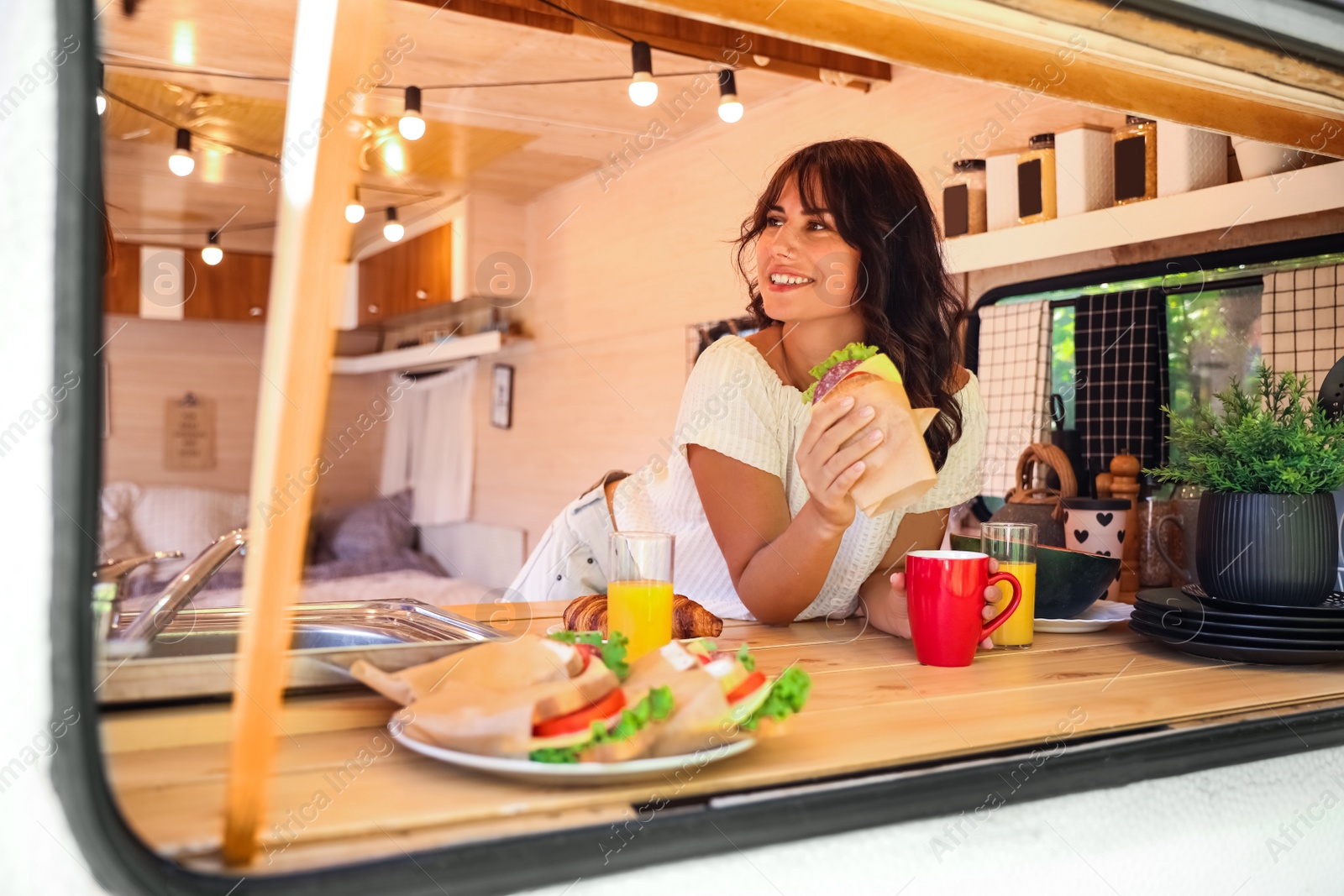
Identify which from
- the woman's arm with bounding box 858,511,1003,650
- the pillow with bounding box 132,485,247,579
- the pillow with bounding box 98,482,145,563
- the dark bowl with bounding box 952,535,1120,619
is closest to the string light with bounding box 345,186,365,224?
the woman's arm with bounding box 858,511,1003,650

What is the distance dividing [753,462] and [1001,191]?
1.14 metres

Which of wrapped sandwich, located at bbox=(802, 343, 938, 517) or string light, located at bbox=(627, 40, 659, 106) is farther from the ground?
string light, located at bbox=(627, 40, 659, 106)

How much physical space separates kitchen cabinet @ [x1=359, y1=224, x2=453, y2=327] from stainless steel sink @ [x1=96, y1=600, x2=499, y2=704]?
324 centimetres

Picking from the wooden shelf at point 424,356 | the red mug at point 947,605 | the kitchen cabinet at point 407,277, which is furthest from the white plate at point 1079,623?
the kitchen cabinet at point 407,277

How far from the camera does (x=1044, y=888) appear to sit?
2.42ft

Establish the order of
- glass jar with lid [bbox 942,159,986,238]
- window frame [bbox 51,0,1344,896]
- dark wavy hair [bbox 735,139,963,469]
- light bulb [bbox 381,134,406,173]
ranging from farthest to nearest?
light bulb [bbox 381,134,406,173]
glass jar with lid [bbox 942,159,986,238]
dark wavy hair [bbox 735,139,963,469]
window frame [bbox 51,0,1344,896]

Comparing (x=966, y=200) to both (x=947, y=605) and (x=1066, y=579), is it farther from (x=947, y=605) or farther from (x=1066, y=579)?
(x=947, y=605)

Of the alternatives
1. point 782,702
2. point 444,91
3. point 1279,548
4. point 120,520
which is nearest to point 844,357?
point 1279,548

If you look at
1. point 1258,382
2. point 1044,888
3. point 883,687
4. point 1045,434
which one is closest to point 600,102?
point 1045,434

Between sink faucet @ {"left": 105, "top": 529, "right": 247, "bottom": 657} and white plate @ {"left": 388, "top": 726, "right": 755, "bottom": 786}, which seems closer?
white plate @ {"left": 388, "top": 726, "right": 755, "bottom": 786}

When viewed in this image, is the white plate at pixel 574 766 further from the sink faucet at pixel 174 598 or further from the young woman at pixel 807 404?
the young woman at pixel 807 404

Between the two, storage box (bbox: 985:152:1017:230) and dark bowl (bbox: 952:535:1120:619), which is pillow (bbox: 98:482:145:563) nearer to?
storage box (bbox: 985:152:1017:230)

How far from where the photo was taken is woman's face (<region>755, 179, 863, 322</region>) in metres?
1.45

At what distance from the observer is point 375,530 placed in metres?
4.89
